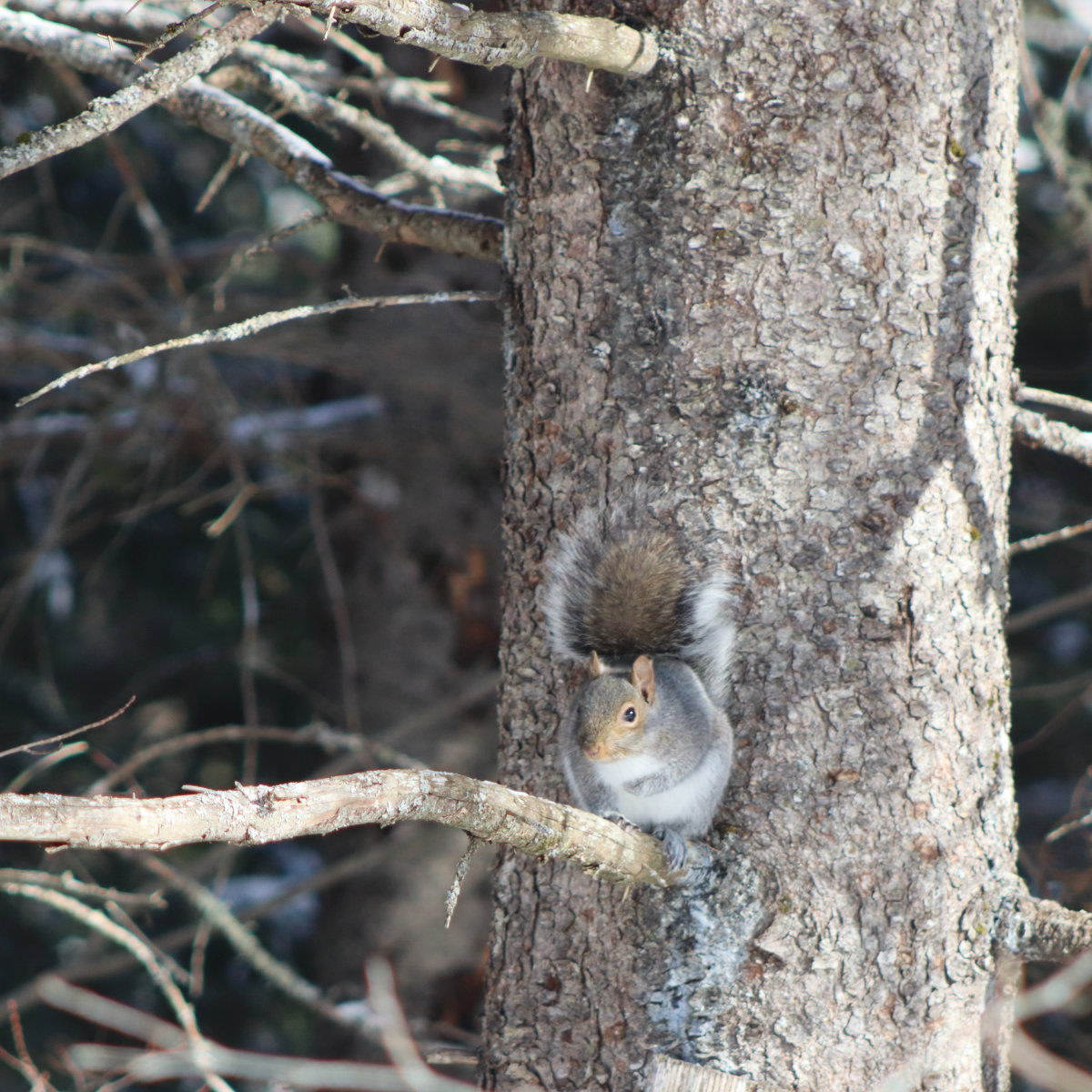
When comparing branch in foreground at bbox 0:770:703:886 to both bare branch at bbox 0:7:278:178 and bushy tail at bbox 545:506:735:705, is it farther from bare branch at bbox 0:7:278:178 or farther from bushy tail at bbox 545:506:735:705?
bare branch at bbox 0:7:278:178

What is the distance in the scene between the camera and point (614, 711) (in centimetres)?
148

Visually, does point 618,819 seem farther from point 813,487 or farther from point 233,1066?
point 233,1066

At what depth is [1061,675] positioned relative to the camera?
3.67 meters

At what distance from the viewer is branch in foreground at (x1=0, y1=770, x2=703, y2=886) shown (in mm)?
747

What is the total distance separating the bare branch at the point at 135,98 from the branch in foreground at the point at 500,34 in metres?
0.07

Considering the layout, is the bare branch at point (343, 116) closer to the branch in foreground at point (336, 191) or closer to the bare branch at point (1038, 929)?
the branch in foreground at point (336, 191)

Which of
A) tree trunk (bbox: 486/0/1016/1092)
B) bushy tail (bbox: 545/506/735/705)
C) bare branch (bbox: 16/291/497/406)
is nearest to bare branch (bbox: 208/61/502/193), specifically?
bare branch (bbox: 16/291/497/406)

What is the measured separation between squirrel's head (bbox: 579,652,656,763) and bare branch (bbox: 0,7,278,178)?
2.58ft

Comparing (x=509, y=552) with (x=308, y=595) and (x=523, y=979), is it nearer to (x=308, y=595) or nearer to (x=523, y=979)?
(x=523, y=979)

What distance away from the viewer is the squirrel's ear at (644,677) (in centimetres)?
154

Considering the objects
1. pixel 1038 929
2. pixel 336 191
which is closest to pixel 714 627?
pixel 1038 929

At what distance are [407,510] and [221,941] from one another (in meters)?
1.63

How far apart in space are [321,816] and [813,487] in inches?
27.7

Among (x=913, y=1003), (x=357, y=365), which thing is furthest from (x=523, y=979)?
(x=357, y=365)
